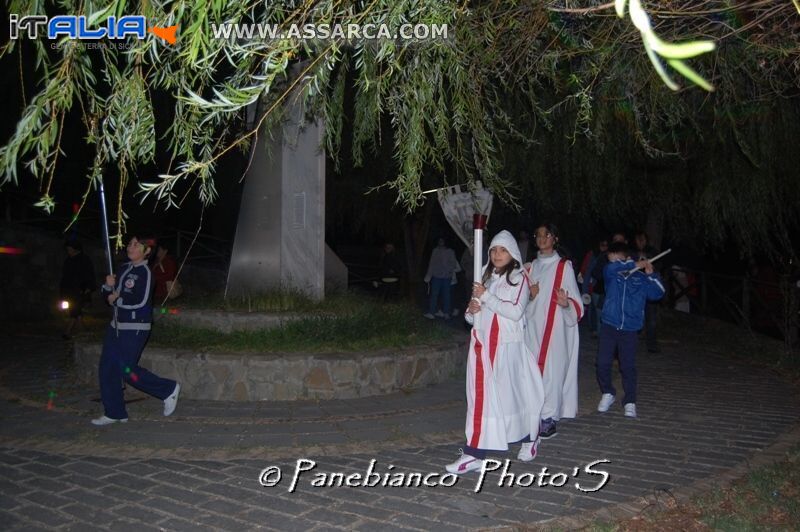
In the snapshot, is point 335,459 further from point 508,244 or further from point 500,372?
point 508,244

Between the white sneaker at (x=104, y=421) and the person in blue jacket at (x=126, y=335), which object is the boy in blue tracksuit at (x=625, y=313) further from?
the white sneaker at (x=104, y=421)

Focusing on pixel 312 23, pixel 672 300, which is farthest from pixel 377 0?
pixel 672 300

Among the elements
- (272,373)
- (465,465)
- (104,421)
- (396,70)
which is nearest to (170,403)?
(104,421)

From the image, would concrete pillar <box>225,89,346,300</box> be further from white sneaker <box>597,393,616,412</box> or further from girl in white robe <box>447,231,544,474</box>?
girl in white robe <box>447,231,544,474</box>

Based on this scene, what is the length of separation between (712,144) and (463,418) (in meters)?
7.21

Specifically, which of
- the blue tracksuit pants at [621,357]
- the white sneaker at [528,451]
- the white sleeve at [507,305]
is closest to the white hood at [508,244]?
the white sleeve at [507,305]

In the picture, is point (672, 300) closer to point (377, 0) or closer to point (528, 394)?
point (528, 394)

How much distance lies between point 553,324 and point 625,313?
3.35 ft

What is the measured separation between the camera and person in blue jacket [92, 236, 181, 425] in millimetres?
6488

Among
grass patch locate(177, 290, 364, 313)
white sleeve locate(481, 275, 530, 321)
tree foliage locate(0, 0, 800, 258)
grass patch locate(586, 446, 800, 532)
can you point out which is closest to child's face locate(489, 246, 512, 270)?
white sleeve locate(481, 275, 530, 321)

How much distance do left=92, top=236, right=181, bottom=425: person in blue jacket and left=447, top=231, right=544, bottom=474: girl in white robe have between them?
321 cm

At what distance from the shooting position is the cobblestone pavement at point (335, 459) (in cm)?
454

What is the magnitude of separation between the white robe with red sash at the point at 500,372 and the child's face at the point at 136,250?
3.36m

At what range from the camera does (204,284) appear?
52.2ft
